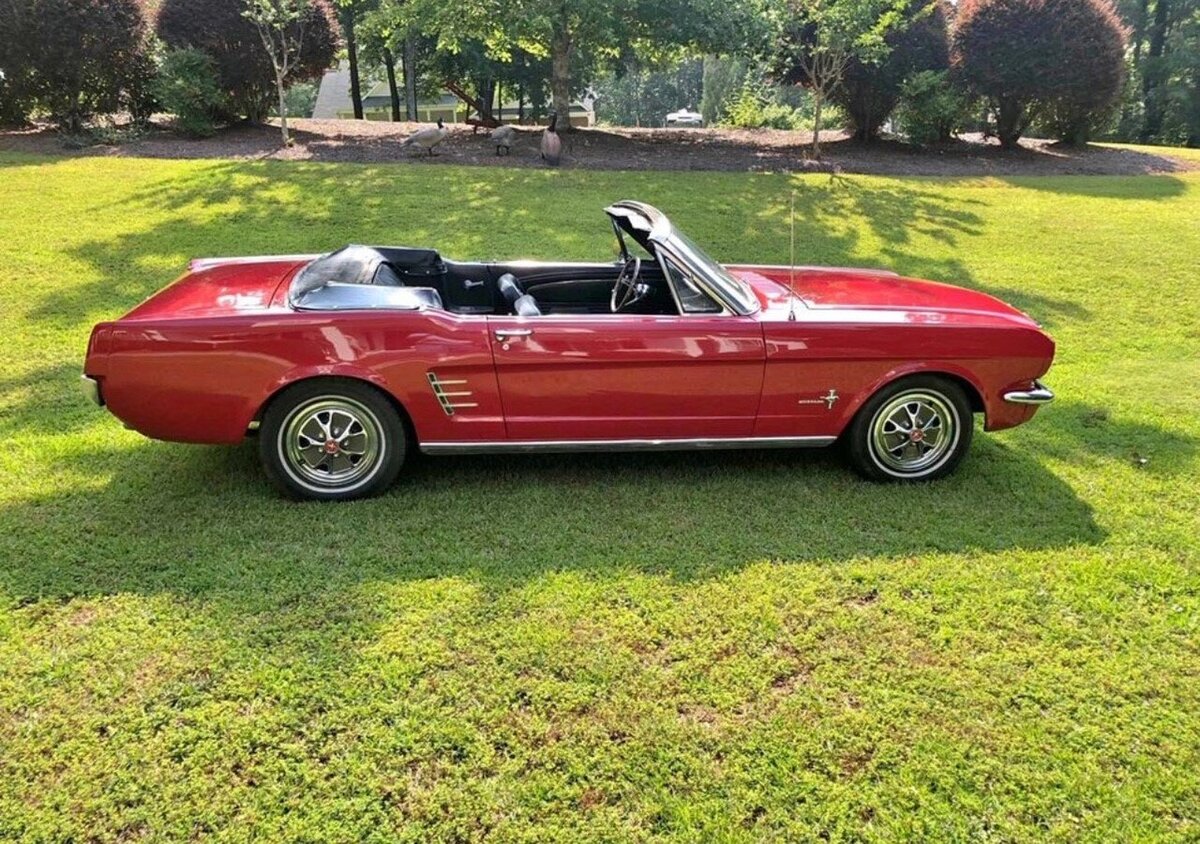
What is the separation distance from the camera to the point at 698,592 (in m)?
3.21

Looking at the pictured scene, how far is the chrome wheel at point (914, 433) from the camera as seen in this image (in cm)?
404

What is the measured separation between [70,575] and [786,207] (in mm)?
9461

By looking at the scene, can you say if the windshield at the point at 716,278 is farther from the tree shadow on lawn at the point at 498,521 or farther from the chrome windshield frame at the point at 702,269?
the tree shadow on lawn at the point at 498,521

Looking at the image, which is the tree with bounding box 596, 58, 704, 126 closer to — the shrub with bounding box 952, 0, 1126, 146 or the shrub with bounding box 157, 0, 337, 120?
the shrub with bounding box 952, 0, 1126, 146

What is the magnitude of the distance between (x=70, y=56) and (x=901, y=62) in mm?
14367

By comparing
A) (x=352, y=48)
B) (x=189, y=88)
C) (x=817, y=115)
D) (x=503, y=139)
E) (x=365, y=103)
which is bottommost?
(x=503, y=139)

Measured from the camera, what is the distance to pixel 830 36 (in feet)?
42.2

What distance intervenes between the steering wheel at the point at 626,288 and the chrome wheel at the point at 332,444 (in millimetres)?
1404

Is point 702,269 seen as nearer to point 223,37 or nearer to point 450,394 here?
point 450,394

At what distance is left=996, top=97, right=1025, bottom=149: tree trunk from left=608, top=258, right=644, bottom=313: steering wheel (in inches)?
564

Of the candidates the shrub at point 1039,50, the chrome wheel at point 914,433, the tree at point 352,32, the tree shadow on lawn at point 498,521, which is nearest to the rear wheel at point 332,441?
the tree shadow on lawn at point 498,521

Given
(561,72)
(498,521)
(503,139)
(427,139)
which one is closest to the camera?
(498,521)

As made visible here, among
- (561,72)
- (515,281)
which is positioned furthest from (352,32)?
(515,281)

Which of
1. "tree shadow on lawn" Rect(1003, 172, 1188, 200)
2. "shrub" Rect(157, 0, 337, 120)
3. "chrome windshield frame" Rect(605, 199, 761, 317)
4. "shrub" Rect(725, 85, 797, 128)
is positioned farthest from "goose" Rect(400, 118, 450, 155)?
"shrub" Rect(725, 85, 797, 128)
